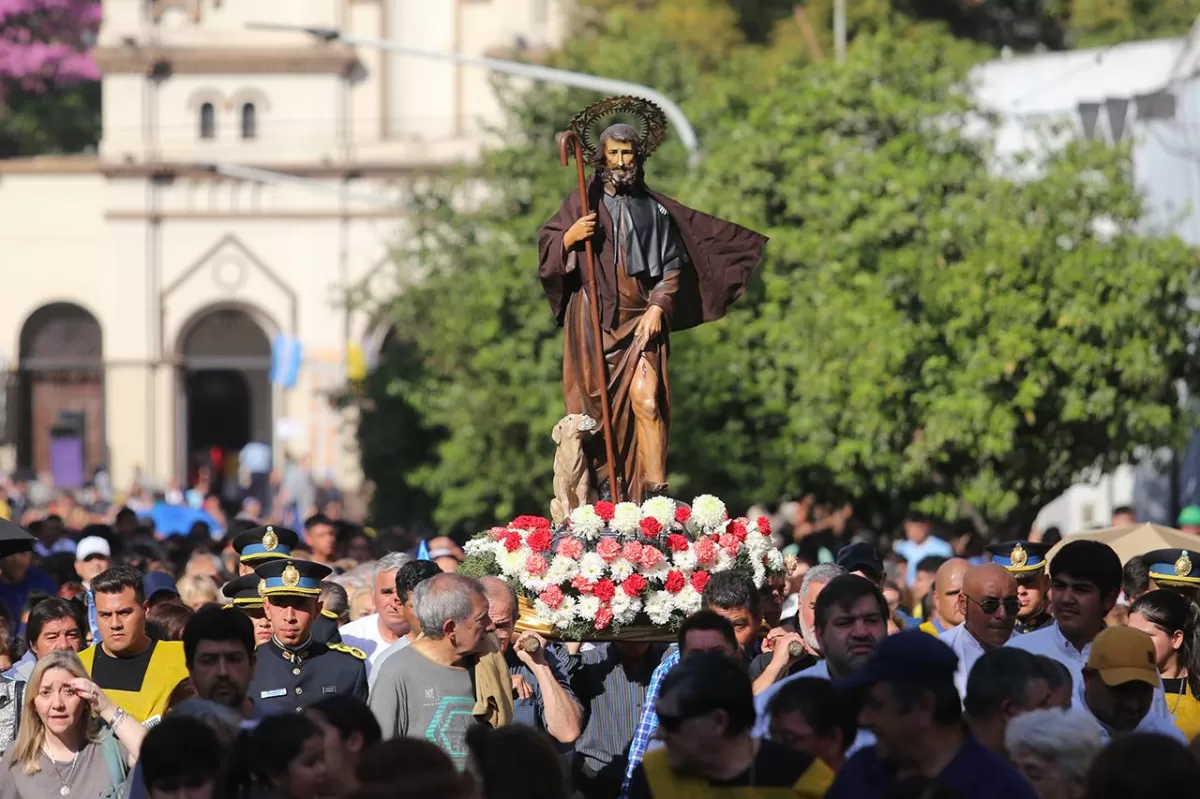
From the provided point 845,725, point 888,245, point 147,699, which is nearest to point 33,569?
point 147,699

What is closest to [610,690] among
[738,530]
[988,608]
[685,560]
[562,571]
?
[562,571]

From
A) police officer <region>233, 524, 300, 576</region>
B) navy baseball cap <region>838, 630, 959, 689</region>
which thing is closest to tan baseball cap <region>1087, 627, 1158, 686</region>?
navy baseball cap <region>838, 630, 959, 689</region>

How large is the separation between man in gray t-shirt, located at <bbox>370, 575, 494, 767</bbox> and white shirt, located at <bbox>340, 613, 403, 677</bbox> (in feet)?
7.81

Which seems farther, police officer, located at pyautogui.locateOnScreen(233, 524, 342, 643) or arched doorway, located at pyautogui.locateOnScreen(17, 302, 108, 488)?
arched doorway, located at pyautogui.locateOnScreen(17, 302, 108, 488)

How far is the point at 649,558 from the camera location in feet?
35.8

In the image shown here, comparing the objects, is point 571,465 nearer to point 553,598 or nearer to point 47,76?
point 553,598

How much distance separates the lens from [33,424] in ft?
185

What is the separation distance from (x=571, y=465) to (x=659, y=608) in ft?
4.32

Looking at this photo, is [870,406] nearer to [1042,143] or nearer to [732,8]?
[1042,143]

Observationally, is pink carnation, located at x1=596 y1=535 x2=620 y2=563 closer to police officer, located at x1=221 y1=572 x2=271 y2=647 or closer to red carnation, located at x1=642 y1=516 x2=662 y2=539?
red carnation, located at x1=642 y1=516 x2=662 y2=539

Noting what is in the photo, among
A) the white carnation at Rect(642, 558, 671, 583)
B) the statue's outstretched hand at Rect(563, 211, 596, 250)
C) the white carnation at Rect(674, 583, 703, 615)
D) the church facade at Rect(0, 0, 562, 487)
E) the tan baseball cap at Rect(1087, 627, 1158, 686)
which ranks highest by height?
the church facade at Rect(0, 0, 562, 487)

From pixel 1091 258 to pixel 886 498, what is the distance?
4572 millimetres

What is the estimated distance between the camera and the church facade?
182 feet

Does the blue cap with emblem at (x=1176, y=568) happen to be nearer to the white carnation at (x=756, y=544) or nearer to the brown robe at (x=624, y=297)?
the white carnation at (x=756, y=544)
